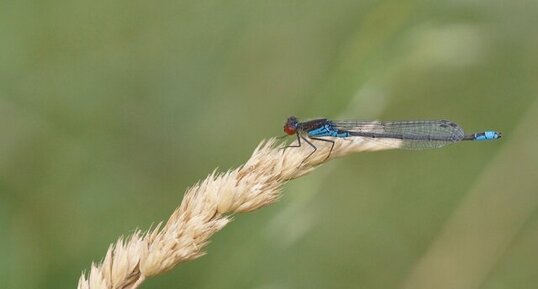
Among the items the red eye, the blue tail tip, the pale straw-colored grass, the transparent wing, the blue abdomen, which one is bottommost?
the pale straw-colored grass

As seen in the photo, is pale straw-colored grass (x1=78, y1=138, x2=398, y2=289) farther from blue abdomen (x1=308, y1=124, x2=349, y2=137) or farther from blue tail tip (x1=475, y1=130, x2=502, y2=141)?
blue tail tip (x1=475, y1=130, x2=502, y2=141)

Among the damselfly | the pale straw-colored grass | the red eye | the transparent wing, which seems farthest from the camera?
the red eye

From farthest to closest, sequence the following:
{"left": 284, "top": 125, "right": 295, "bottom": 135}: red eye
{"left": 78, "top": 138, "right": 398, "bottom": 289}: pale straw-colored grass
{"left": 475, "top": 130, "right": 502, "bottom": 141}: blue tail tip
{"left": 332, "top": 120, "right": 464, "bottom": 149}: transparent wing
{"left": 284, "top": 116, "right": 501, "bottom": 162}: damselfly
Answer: {"left": 475, "top": 130, "right": 502, "bottom": 141}: blue tail tip
{"left": 284, "top": 125, "right": 295, "bottom": 135}: red eye
{"left": 332, "top": 120, "right": 464, "bottom": 149}: transparent wing
{"left": 284, "top": 116, "right": 501, "bottom": 162}: damselfly
{"left": 78, "top": 138, "right": 398, "bottom": 289}: pale straw-colored grass

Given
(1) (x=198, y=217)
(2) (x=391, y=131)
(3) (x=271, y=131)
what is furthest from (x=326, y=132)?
(1) (x=198, y=217)

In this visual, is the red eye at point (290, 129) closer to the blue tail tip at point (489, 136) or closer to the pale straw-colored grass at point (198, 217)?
the blue tail tip at point (489, 136)

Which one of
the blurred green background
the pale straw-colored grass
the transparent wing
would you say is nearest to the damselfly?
the transparent wing

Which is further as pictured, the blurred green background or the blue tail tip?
the blue tail tip

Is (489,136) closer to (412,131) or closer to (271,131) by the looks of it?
(412,131)

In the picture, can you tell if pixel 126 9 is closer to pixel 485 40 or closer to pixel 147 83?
pixel 147 83
